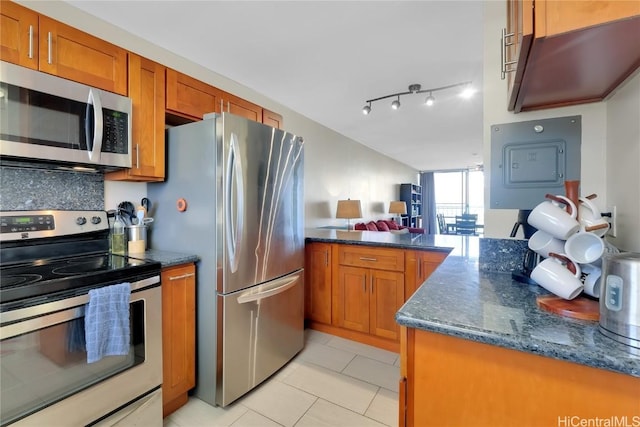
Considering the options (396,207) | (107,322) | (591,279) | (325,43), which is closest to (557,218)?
(591,279)

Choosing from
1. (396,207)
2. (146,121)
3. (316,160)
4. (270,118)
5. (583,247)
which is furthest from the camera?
(396,207)

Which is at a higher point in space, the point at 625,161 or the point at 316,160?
the point at 316,160

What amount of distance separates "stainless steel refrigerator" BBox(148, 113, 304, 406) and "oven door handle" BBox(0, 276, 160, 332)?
0.62m

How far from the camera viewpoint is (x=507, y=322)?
78 cm

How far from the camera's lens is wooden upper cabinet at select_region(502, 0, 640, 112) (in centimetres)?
69

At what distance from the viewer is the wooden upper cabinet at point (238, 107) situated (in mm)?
2280

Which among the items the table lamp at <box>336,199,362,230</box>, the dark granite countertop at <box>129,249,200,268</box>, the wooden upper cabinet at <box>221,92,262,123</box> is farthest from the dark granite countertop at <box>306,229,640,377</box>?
the table lamp at <box>336,199,362,230</box>

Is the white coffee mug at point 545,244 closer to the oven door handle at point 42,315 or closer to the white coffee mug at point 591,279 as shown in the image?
the white coffee mug at point 591,279

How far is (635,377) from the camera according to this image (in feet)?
1.98

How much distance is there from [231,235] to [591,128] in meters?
1.80

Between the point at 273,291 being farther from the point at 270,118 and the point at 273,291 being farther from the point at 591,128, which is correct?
the point at 591,128

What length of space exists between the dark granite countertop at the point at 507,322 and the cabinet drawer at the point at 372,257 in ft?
3.57

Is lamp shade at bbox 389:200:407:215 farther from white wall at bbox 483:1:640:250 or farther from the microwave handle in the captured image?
the microwave handle

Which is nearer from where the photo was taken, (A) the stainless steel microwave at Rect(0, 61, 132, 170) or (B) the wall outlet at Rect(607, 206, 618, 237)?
(B) the wall outlet at Rect(607, 206, 618, 237)
